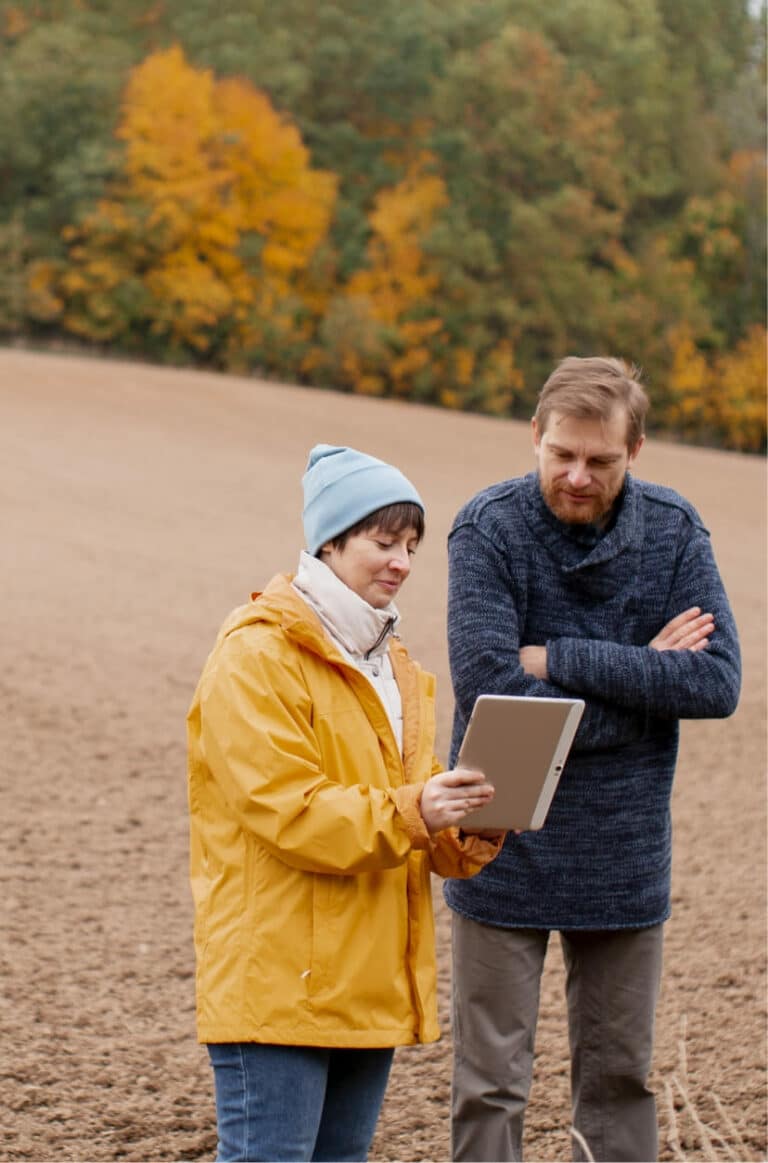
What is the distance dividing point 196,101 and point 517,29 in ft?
37.1

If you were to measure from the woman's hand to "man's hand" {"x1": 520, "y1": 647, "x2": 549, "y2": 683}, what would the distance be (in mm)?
481

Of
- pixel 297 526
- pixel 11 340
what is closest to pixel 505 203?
pixel 11 340

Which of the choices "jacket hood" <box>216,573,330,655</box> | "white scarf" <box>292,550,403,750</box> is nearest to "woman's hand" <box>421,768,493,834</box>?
"white scarf" <box>292,550,403,750</box>

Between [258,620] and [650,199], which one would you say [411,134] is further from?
[258,620]

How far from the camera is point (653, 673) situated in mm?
2939

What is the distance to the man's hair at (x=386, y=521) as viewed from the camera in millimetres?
2605

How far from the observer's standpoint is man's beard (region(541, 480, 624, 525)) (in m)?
2.95

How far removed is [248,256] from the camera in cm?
3978

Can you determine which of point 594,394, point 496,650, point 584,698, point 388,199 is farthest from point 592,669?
point 388,199

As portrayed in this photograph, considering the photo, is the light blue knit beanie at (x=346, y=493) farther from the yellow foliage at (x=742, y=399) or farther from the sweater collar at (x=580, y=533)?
the yellow foliage at (x=742, y=399)

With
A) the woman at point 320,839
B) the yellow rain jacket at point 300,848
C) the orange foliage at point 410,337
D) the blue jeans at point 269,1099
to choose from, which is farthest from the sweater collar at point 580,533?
the orange foliage at point 410,337

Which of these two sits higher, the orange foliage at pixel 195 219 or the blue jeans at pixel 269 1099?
the orange foliage at pixel 195 219

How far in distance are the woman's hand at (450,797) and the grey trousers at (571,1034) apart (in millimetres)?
Result: 574

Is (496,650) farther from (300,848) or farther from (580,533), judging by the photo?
(300,848)
